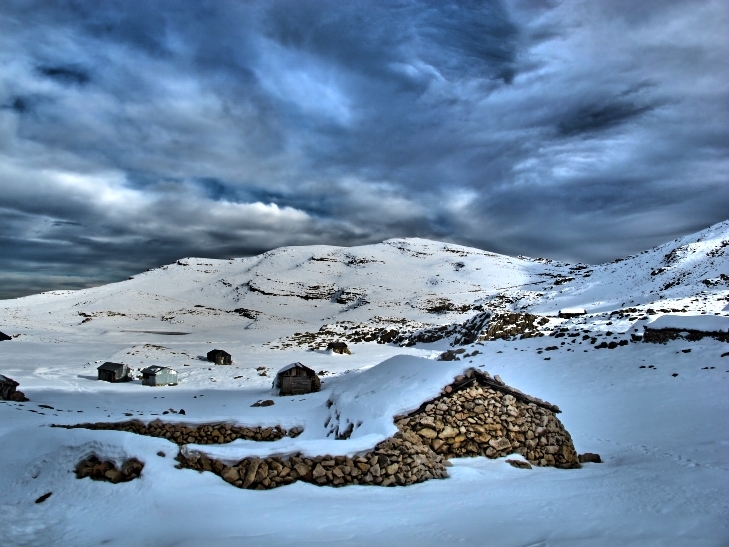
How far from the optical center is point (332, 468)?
353 inches

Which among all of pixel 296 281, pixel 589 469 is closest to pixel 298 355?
pixel 589 469

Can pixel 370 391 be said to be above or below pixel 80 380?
below

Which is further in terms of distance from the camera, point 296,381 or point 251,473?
point 296,381

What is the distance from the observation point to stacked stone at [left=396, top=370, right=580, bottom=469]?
10.6 metres

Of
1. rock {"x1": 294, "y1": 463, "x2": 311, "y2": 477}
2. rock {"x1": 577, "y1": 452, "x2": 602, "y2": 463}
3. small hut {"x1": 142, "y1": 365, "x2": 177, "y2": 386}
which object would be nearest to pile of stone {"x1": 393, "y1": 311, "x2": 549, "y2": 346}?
rock {"x1": 577, "y1": 452, "x2": 602, "y2": 463}

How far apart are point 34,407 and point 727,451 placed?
29.0 meters

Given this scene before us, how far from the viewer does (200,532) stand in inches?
255

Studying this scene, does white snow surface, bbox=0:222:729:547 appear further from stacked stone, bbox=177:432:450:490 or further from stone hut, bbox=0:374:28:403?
stone hut, bbox=0:374:28:403

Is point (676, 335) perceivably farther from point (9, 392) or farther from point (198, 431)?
point (9, 392)

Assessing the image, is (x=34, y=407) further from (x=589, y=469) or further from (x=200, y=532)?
(x=589, y=469)

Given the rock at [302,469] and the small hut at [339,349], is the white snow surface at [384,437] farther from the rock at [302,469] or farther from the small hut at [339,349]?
the small hut at [339,349]

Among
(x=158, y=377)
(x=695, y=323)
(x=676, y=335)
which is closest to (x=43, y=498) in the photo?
(x=158, y=377)

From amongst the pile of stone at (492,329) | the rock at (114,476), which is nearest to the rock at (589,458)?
the rock at (114,476)

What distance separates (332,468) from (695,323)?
2321 centimetres
